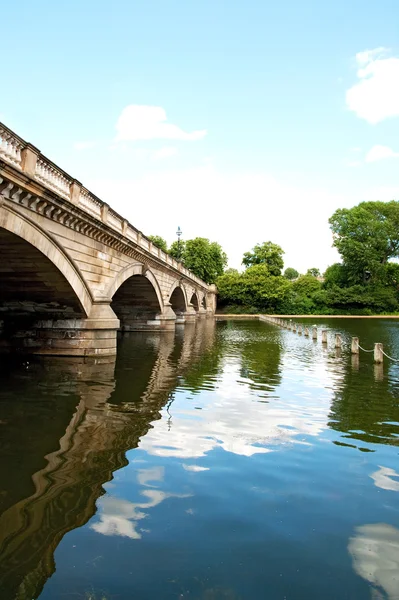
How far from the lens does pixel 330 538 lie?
366 cm

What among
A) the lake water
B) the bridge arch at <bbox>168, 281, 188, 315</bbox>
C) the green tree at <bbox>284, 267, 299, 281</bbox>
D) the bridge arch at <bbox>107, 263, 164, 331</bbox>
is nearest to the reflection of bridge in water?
the lake water

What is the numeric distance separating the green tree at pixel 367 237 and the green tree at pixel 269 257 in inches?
467

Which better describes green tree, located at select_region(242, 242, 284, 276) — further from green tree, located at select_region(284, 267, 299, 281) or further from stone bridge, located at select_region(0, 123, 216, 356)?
green tree, located at select_region(284, 267, 299, 281)

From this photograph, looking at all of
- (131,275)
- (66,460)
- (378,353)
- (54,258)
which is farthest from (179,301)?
(66,460)

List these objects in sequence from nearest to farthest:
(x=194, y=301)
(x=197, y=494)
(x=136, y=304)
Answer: (x=197, y=494)
(x=136, y=304)
(x=194, y=301)

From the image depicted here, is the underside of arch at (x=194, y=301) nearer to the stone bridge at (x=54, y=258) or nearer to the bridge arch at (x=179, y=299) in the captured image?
the bridge arch at (x=179, y=299)

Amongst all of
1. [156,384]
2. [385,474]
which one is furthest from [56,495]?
[156,384]

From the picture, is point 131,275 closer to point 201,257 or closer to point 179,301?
point 179,301

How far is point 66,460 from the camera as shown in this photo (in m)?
5.34

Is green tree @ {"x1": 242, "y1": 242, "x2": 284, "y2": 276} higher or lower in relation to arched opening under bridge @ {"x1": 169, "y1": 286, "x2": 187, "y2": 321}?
higher

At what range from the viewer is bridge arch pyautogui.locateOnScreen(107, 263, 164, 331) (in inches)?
939

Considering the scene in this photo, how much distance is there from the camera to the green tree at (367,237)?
64.4m

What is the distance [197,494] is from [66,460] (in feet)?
6.30

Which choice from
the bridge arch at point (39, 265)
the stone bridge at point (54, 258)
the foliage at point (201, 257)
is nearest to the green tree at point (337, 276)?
the foliage at point (201, 257)
